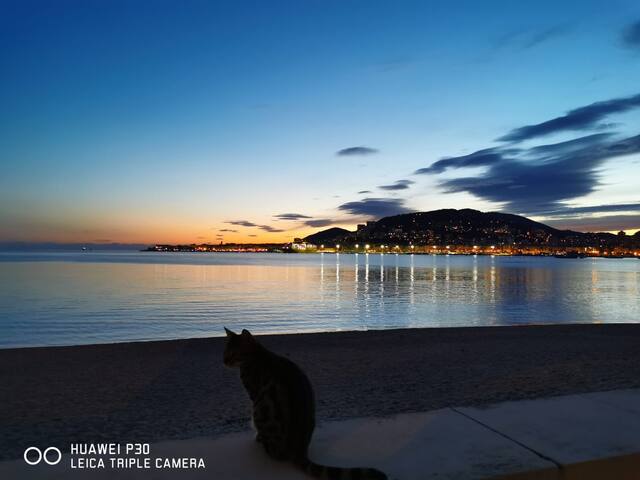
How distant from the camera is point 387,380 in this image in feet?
32.4

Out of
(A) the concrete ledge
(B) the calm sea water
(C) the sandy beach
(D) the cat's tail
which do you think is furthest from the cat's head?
(B) the calm sea water

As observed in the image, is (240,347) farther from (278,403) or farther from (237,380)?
(237,380)

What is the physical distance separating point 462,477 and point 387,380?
7063 mm

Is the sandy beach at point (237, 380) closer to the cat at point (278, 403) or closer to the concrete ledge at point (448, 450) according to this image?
the concrete ledge at point (448, 450)

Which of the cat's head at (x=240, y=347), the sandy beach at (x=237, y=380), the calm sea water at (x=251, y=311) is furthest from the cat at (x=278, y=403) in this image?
the calm sea water at (x=251, y=311)

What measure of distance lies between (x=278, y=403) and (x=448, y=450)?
1.17 metres

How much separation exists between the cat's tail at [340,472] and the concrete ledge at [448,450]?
8 centimetres

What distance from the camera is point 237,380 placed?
9.84 m

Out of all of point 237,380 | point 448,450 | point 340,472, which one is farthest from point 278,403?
point 237,380

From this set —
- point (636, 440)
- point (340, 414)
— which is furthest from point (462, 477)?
point (340, 414)

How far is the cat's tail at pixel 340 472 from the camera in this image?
2840 millimetres

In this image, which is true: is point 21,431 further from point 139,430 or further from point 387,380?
point 387,380

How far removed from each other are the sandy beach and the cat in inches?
132

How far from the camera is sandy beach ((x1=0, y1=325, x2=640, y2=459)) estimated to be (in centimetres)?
712
